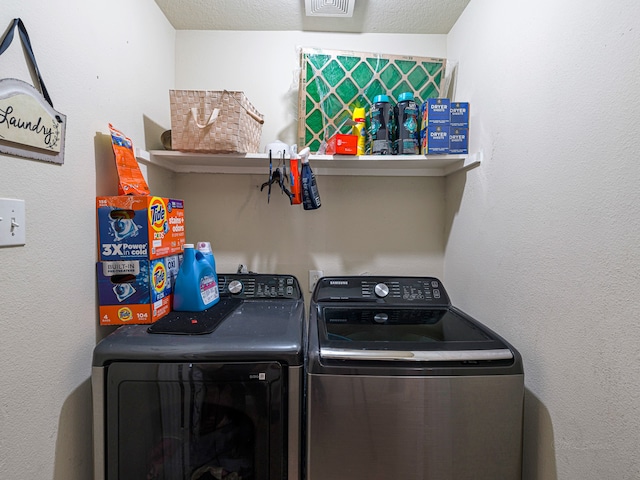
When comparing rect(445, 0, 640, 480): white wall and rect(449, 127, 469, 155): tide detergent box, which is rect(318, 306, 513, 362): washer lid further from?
rect(449, 127, 469, 155): tide detergent box

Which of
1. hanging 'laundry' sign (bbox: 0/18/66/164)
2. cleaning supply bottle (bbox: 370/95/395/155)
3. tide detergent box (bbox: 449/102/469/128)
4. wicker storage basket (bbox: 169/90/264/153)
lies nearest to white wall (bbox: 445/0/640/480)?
tide detergent box (bbox: 449/102/469/128)

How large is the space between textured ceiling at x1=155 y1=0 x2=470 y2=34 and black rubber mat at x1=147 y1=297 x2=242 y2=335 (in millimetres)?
1408

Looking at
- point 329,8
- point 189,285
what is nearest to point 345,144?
point 329,8

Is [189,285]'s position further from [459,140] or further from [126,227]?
[459,140]

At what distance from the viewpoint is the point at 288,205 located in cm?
167

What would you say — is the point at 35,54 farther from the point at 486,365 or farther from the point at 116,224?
the point at 486,365

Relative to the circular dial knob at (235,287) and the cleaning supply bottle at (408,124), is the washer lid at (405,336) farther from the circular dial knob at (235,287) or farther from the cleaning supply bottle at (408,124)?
the cleaning supply bottle at (408,124)

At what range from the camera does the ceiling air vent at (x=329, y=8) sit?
4.57 feet

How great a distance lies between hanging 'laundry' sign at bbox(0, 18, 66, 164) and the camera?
2.28 feet

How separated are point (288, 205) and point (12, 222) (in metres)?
1.11

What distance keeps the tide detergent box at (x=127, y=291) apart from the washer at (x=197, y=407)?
112 mm

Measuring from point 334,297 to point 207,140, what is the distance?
2.98 feet

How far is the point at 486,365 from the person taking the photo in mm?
913

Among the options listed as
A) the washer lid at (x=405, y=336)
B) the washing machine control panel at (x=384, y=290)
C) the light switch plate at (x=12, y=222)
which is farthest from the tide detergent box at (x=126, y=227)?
the washing machine control panel at (x=384, y=290)
